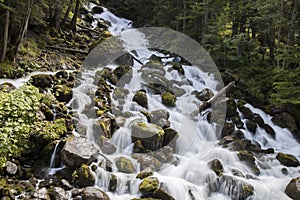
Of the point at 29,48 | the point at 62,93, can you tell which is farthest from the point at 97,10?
the point at 62,93

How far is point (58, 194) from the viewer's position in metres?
5.90

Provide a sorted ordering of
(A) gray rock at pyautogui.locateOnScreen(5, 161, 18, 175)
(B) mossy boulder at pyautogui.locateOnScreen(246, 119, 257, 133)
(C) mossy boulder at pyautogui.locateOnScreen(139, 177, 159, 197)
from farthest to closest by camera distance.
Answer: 1. (B) mossy boulder at pyautogui.locateOnScreen(246, 119, 257, 133)
2. (A) gray rock at pyautogui.locateOnScreen(5, 161, 18, 175)
3. (C) mossy boulder at pyautogui.locateOnScreen(139, 177, 159, 197)

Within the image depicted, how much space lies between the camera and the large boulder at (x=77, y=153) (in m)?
6.69

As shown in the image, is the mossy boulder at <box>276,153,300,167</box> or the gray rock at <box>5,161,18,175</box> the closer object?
→ the gray rock at <box>5,161,18,175</box>

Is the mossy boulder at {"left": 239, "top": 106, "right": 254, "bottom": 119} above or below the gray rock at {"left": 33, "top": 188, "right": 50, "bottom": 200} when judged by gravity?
above

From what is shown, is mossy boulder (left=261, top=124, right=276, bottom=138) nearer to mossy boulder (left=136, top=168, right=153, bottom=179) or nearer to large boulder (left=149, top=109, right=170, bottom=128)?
large boulder (left=149, top=109, right=170, bottom=128)

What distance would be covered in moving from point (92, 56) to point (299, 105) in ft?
30.7

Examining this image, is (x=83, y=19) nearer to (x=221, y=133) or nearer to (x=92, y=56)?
(x=92, y=56)

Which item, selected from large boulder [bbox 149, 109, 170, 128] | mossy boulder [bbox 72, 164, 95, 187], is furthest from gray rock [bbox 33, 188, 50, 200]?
large boulder [bbox 149, 109, 170, 128]

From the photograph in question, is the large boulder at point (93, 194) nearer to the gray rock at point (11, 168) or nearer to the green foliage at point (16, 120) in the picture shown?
the gray rock at point (11, 168)

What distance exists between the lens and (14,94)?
24.6 feet

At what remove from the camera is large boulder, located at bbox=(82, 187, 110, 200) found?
232 inches

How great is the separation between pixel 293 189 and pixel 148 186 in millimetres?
3530

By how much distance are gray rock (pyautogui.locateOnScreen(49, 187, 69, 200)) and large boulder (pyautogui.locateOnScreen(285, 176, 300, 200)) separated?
206 inches
